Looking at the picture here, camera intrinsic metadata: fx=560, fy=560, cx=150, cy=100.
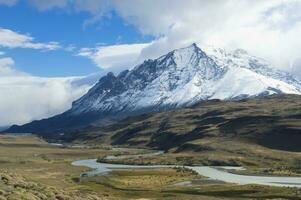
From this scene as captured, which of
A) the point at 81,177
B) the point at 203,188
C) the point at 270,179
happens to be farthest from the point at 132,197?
the point at 270,179

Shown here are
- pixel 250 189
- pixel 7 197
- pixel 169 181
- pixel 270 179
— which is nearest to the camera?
pixel 7 197

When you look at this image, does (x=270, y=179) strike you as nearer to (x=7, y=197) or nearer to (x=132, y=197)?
(x=132, y=197)

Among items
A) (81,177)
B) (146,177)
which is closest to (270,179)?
(146,177)

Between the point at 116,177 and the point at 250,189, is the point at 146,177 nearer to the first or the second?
the point at 116,177

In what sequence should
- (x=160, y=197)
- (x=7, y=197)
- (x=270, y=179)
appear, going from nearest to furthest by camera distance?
1. (x=7, y=197)
2. (x=160, y=197)
3. (x=270, y=179)

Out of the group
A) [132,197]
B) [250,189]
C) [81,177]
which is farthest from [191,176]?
[132,197]

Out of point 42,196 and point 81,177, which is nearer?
point 42,196

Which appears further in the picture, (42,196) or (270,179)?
(270,179)

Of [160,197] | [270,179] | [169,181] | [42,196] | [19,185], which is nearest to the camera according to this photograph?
[42,196]

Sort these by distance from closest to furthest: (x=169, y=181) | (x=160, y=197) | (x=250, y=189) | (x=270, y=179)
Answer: (x=160, y=197) < (x=250, y=189) < (x=169, y=181) < (x=270, y=179)
